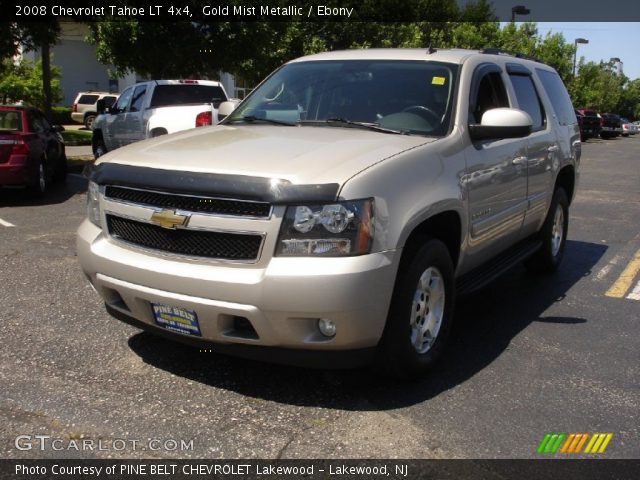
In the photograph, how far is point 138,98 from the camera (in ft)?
45.8

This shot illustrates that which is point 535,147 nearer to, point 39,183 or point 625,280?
point 625,280

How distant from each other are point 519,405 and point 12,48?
12.7m

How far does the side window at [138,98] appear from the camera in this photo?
45.2ft

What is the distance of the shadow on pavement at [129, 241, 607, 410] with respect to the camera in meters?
3.76

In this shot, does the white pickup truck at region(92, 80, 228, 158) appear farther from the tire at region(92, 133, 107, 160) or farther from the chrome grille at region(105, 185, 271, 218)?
the chrome grille at region(105, 185, 271, 218)

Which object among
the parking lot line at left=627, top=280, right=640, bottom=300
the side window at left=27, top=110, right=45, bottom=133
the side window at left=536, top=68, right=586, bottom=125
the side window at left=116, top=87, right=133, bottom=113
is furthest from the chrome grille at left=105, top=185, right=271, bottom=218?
the side window at left=116, top=87, right=133, bottom=113

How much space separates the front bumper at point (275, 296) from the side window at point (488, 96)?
5.63 ft

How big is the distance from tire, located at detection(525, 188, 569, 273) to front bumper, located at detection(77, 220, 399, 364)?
3264mm

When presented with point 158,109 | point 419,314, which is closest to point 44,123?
point 158,109

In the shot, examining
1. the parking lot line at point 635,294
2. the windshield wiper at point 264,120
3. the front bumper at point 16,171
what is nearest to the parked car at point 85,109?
the front bumper at point 16,171

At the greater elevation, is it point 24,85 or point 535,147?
point 535,147

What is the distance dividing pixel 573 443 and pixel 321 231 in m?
1.59

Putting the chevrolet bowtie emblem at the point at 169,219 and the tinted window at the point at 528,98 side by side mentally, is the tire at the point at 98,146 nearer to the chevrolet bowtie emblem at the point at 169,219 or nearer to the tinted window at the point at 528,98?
the tinted window at the point at 528,98

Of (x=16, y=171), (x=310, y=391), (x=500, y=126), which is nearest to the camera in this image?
(x=310, y=391)
